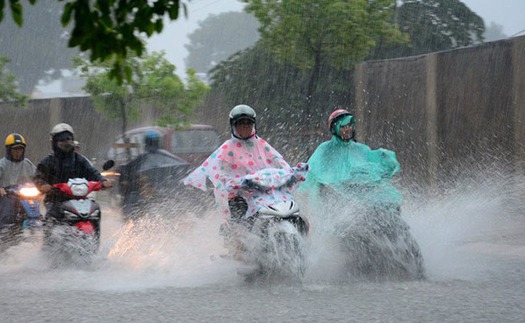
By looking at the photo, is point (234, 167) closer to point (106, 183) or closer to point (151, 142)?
point (106, 183)

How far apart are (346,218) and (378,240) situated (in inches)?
14.6

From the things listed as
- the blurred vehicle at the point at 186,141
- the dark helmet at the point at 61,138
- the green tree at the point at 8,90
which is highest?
the green tree at the point at 8,90

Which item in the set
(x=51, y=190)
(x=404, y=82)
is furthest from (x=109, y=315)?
(x=404, y=82)

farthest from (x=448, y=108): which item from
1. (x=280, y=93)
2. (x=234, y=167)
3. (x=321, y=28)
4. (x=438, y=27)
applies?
(x=234, y=167)

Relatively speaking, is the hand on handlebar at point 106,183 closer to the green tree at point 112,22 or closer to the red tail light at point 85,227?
the red tail light at point 85,227

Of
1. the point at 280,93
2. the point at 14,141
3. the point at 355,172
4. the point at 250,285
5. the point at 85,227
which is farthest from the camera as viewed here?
the point at 280,93

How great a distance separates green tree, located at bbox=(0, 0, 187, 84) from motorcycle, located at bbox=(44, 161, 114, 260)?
5.36 meters

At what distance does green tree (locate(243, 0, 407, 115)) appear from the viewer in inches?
741

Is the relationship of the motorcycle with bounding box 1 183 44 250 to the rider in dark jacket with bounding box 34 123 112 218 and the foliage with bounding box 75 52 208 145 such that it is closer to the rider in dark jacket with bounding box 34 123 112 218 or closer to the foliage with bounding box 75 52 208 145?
the rider in dark jacket with bounding box 34 123 112 218

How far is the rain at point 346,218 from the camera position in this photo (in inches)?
270

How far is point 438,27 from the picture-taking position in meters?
26.1

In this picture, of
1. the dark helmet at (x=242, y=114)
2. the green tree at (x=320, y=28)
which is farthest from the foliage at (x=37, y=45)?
the dark helmet at (x=242, y=114)

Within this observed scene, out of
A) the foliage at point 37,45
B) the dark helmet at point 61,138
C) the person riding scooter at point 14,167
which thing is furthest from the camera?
the foliage at point 37,45

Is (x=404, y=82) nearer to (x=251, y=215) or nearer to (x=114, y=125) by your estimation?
(x=251, y=215)
